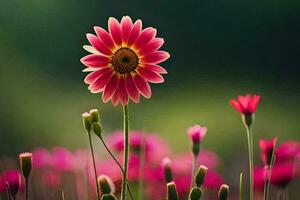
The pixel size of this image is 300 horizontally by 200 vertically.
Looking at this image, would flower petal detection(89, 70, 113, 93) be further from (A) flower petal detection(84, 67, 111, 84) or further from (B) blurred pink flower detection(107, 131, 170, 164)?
(B) blurred pink flower detection(107, 131, 170, 164)

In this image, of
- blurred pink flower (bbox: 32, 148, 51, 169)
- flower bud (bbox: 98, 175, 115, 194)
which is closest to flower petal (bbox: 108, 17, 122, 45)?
flower bud (bbox: 98, 175, 115, 194)

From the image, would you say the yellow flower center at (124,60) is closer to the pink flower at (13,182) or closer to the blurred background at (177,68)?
the pink flower at (13,182)

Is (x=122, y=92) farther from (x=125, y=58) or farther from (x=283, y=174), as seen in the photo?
(x=283, y=174)

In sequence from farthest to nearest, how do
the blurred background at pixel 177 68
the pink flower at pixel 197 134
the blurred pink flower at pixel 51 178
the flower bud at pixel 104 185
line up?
the blurred background at pixel 177 68 < the blurred pink flower at pixel 51 178 < the pink flower at pixel 197 134 < the flower bud at pixel 104 185

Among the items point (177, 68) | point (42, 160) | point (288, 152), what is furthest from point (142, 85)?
point (177, 68)

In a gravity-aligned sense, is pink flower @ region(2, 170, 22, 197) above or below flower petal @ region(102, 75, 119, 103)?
below

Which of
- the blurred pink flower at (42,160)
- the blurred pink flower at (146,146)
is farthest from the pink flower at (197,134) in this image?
the blurred pink flower at (42,160)

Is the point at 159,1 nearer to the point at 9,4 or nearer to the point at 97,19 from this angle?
the point at 97,19

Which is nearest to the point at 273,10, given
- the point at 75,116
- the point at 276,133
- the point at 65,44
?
the point at 65,44
